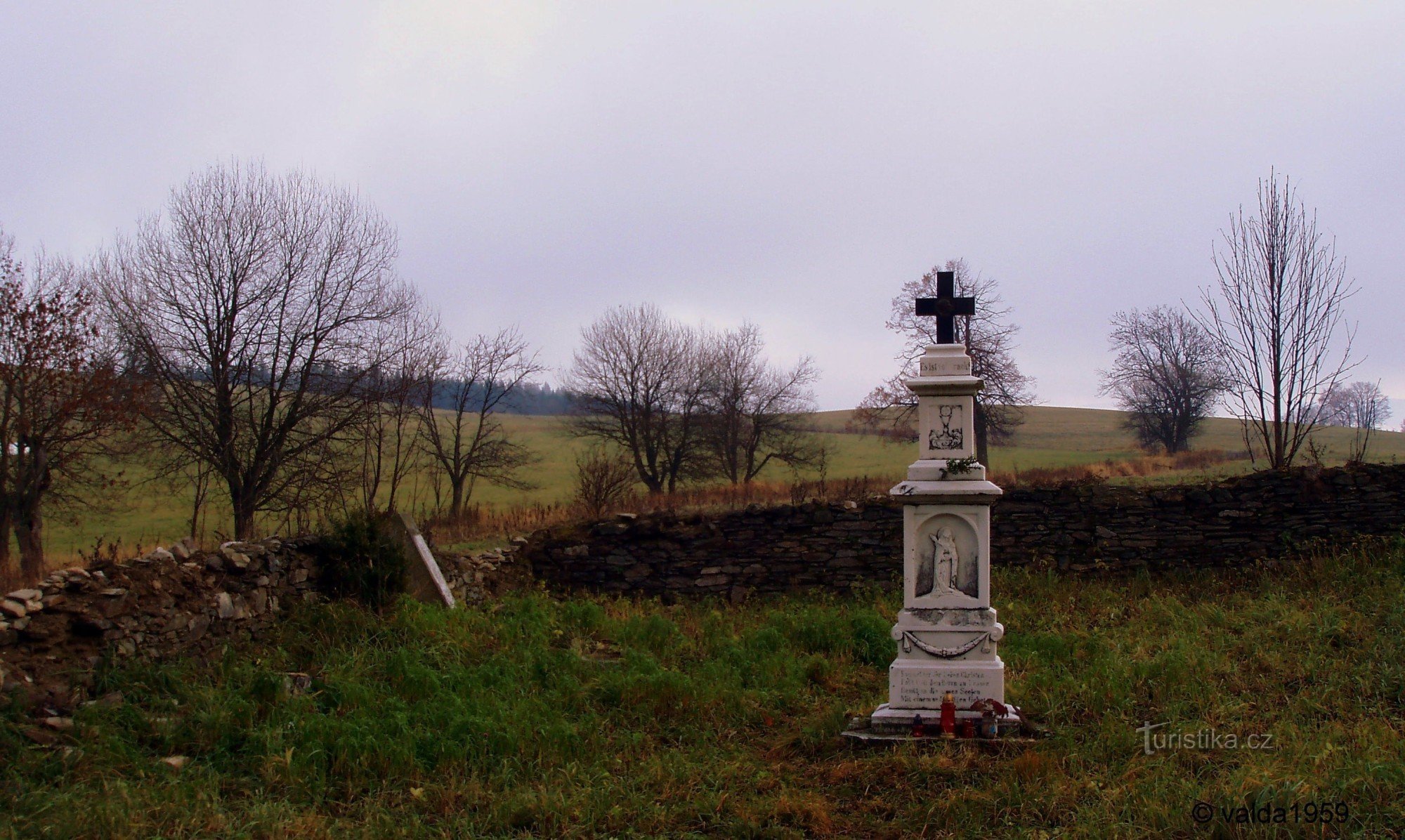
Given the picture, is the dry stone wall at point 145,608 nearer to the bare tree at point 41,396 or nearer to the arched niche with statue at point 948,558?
the arched niche with statue at point 948,558

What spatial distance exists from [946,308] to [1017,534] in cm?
542

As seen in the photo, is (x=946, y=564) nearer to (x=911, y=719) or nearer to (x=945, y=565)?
(x=945, y=565)

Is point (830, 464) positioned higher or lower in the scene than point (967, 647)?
higher

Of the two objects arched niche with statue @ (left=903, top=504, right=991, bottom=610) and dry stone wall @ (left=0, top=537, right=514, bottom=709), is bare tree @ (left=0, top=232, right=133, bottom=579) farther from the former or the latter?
arched niche with statue @ (left=903, top=504, right=991, bottom=610)

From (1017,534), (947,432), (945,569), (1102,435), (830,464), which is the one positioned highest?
(1102,435)

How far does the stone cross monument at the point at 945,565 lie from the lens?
604 cm

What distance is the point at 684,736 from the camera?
240 inches

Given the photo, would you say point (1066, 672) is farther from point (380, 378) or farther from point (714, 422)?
point (714, 422)

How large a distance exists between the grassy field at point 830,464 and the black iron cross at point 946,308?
8296 mm

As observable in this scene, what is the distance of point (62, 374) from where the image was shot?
602 inches

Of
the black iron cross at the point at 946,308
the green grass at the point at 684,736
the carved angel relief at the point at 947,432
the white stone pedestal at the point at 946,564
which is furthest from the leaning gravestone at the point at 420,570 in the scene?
the black iron cross at the point at 946,308

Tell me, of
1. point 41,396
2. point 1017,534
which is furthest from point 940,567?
point 41,396

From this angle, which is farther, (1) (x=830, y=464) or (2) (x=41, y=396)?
(1) (x=830, y=464)

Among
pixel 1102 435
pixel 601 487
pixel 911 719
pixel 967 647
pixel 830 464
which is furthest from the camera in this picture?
pixel 1102 435
